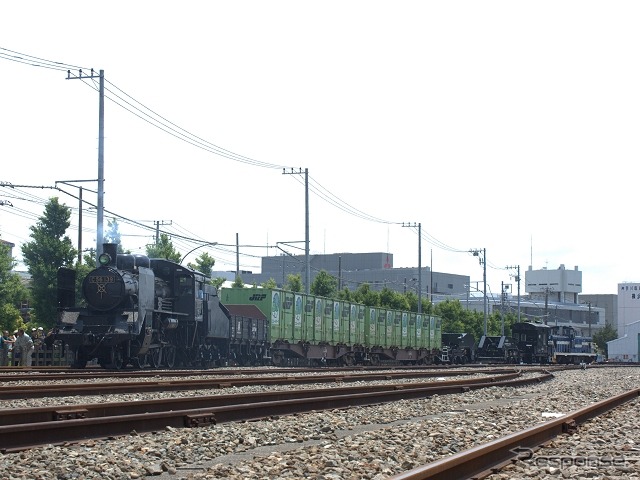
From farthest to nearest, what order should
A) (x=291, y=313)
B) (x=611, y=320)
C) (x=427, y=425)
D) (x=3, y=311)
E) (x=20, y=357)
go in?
(x=611, y=320) → (x=3, y=311) → (x=291, y=313) → (x=20, y=357) → (x=427, y=425)

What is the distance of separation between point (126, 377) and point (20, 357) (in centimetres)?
1288

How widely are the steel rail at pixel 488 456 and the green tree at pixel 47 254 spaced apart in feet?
131

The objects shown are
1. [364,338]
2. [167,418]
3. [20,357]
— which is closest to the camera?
[167,418]

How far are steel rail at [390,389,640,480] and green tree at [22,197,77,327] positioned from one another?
3995cm

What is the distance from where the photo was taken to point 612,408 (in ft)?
51.5

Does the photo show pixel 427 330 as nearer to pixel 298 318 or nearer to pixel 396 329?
pixel 396 329

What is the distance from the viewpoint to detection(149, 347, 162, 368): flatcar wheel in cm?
2820

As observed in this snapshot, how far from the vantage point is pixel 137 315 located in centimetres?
2588

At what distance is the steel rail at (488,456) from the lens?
6.84m

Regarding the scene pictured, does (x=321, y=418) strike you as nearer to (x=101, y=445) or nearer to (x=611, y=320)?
(x=101, y=445)

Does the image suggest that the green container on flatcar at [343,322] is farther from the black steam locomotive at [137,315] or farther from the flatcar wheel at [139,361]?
the flatcar wheel at [139,361]

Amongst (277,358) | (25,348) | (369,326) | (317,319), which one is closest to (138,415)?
(25,348)

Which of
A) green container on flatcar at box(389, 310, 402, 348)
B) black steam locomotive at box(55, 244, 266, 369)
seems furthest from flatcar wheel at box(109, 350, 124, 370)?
green container on flatcar at box(389, 310, 402, 348)

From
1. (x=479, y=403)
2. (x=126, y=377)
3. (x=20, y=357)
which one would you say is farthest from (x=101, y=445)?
(x=20, y=357)
